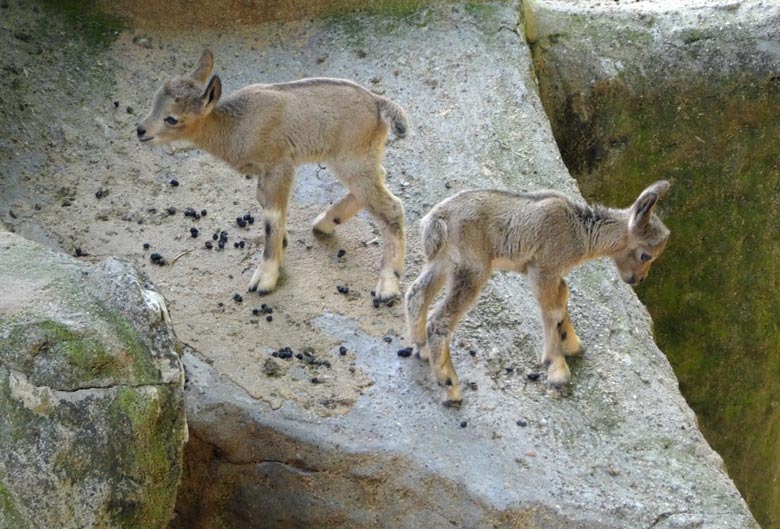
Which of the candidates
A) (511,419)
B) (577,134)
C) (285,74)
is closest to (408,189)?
(285,74)

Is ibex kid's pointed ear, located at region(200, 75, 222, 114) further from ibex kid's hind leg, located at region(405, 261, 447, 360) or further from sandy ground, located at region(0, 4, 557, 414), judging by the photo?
ibex kid's hind leg, located at region(405, 261, 447, 360)

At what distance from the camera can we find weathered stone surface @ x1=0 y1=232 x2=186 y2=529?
4.73 m

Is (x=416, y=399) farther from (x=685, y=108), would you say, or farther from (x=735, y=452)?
(x=735, y=452)

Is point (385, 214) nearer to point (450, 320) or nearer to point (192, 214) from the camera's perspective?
point (450, 320)

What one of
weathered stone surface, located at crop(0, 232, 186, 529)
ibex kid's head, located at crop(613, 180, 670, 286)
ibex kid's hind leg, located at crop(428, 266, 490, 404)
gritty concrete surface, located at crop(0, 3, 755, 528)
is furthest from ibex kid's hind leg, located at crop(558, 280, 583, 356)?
weathered stone surface, located at crop(0, 232, 186, 529)

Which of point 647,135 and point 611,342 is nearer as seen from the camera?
point 611,342

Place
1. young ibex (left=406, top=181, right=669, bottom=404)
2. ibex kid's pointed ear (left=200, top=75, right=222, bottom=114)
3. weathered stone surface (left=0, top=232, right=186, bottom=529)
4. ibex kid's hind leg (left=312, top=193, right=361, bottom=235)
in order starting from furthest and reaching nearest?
ibex kid's hind leg (left=312, top=193, right=361, bottom=235) < ibex kid's pointed ear (left=200, top=75, right=222, bottom=114) < young ibex (left=406, top=181, right=669, bottom=404) < weathered stone surface (left=0, top=232, right=186, bottom=529)

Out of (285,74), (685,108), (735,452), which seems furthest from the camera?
(735,452)

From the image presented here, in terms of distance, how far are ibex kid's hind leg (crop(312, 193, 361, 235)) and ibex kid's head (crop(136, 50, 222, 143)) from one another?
1133mm

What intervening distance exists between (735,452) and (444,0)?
19.3 feet

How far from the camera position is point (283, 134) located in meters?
7.50

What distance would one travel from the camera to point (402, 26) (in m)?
9.91

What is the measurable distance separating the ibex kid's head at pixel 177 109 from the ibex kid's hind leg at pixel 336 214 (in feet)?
3.72

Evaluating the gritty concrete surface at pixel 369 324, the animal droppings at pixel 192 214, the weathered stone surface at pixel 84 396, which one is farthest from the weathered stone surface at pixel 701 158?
the weathered stone surface at pixel 84 396
